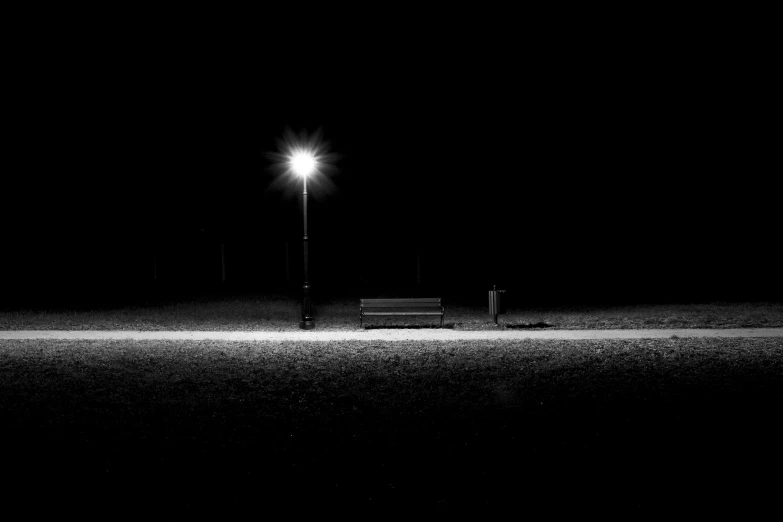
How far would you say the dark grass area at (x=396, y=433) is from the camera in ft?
13.2

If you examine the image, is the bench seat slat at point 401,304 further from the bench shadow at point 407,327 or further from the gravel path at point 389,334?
the gravel path at point 389,334

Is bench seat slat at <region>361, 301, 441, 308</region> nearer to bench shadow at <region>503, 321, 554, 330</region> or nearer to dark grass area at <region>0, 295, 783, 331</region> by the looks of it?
dark grass area at <region>0, 295, 783, 331</region>

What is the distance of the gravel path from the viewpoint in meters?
11.4

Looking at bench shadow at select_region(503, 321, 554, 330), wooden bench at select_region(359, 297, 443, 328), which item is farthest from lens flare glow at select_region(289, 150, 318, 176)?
bench shadow at select_region(503, 321, 554, 330)

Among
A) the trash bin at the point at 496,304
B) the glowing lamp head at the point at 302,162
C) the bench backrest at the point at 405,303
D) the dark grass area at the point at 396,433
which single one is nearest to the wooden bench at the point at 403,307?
the bench backrest at the point at 405,303

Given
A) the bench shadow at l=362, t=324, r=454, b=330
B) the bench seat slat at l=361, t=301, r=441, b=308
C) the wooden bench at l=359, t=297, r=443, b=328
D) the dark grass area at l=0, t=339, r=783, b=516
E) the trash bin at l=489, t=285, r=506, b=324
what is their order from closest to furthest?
the dark grass area at l=0, t=339, r=783, b=516 < the bench shadow at l=362, t=324, r=454, b=330 < the wooden bench at l=359, t=297, r=443, b=328 < the bench seat slat at l=361, t=301, r=441, b=308 < the trash bin at l=489, t=285, r=506, b=324

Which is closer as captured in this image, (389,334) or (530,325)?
(389,334)

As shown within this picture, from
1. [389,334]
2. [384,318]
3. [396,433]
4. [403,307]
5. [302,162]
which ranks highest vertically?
[302,162]

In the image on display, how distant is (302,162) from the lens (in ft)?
44.6

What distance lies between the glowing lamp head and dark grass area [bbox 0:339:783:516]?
5.76 meters

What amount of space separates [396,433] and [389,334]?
21.8 ft

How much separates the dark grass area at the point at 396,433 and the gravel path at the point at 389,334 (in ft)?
7.89

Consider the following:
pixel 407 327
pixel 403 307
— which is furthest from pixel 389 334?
pixel 403 307

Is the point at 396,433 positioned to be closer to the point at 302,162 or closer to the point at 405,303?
the point at 405,303
